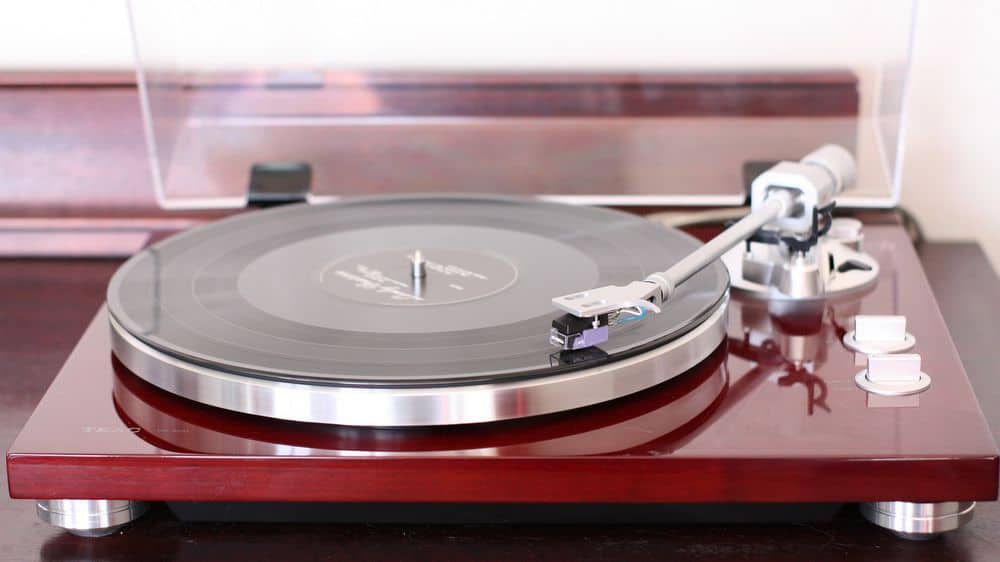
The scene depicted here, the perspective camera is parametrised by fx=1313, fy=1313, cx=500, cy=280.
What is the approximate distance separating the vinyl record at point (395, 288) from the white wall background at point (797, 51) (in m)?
0.26

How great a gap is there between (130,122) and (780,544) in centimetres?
88

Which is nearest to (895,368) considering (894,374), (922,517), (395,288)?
(894,374)

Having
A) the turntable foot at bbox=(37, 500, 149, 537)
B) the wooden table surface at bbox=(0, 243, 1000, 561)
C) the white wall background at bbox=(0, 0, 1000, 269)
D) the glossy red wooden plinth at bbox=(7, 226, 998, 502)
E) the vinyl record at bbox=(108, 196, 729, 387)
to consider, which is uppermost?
the white wall background at bbox=(0, 0, 1000, 269)

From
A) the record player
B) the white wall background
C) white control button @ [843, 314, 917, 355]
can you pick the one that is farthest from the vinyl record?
the white wall background

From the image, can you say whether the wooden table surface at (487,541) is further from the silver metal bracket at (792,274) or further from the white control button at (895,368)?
the silver metal bracket at (792,274)

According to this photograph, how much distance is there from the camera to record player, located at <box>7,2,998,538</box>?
776 millimetres

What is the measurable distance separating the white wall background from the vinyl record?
0.26 metres

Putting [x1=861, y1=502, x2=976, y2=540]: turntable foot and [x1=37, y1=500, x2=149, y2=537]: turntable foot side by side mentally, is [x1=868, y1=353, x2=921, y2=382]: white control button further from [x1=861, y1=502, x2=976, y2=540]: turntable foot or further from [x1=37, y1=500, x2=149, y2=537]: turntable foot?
[x1=37, y1=500, x2=149, y2=537]: turntable foot

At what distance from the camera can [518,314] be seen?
914mm

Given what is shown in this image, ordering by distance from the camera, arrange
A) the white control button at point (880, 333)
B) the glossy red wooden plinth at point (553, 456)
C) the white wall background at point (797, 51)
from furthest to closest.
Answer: the white wall background at point (797, 51) < the white control button at point (880, 333) < the glossy red wooden plinth at point (553, 456)

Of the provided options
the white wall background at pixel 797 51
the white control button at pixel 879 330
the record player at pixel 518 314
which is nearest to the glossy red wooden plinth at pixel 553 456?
the record player at pixel 518 314

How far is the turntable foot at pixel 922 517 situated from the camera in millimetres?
787

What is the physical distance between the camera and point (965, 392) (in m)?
0.86

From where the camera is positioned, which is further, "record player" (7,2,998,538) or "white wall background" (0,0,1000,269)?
"white wall background" (0,0,1000,269)
